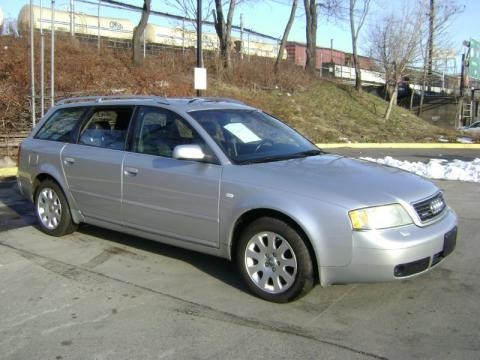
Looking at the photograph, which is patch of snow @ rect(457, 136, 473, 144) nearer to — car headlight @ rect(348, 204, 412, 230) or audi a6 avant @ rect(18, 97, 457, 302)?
audi a6 avant @ rect(18, 97, 457, 302)

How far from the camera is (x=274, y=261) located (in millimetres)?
4391

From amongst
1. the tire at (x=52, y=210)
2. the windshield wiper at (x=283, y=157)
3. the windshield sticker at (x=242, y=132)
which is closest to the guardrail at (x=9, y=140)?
the tire at (x=52, y=210)

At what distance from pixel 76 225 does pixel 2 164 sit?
268 inches

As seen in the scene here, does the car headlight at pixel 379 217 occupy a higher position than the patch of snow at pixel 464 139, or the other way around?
the car headlight at pixel 379 217

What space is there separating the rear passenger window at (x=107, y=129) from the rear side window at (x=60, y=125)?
9.9 inches

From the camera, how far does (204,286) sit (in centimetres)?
483

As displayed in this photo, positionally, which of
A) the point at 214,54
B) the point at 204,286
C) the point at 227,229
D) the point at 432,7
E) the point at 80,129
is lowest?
the point at 204,286

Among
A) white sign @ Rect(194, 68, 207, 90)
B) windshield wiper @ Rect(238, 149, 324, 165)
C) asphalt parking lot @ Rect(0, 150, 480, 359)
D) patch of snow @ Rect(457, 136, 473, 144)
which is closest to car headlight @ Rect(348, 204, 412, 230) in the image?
asphalt parking lot @ Rect(0, 150, 480, 359)

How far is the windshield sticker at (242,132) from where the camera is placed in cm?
514

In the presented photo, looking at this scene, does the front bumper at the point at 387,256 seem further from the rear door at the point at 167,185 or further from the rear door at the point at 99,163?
the rear door at the point at 99,163

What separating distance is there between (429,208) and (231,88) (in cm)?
2155

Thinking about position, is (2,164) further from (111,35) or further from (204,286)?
(111,35)

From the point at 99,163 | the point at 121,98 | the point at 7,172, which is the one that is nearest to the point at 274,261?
the point at 99,163

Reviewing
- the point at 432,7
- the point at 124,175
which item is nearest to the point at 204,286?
the point at 124,175
